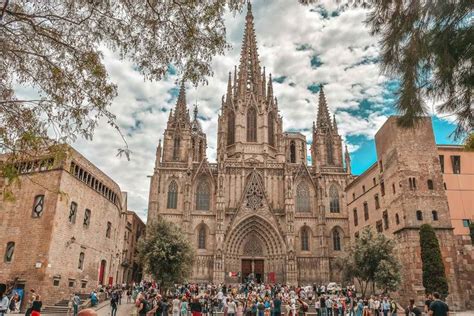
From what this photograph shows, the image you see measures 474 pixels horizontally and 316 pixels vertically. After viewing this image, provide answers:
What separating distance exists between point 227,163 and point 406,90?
37538 mm

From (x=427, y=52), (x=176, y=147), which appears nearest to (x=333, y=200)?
(x=176, y=147)

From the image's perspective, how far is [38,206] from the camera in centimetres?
2327

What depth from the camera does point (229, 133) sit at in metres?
50.0

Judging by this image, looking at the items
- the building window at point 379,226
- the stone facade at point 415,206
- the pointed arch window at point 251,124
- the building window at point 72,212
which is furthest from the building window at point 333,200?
the building window at point 72,212

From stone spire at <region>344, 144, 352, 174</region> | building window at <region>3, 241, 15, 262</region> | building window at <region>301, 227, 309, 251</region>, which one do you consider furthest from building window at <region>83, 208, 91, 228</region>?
stone spire at <region>344, 144, 352, 174</region>

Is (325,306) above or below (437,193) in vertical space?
below

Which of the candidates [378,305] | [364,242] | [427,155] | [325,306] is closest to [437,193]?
[427,155]

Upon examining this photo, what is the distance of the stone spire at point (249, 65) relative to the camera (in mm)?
51312

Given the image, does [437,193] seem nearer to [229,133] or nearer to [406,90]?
[406,90]

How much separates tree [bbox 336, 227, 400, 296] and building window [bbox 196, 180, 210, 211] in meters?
20.3

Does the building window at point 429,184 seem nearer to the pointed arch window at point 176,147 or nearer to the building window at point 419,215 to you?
the building window at point 419,215

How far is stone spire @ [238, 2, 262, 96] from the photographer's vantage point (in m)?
51.3

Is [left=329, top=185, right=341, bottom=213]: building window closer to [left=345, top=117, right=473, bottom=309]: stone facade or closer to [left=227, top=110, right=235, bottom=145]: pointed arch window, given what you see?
[left=345, top=117, right=473, bottom=309]: stone facade

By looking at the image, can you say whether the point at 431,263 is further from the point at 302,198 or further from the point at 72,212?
the point at 72,212
